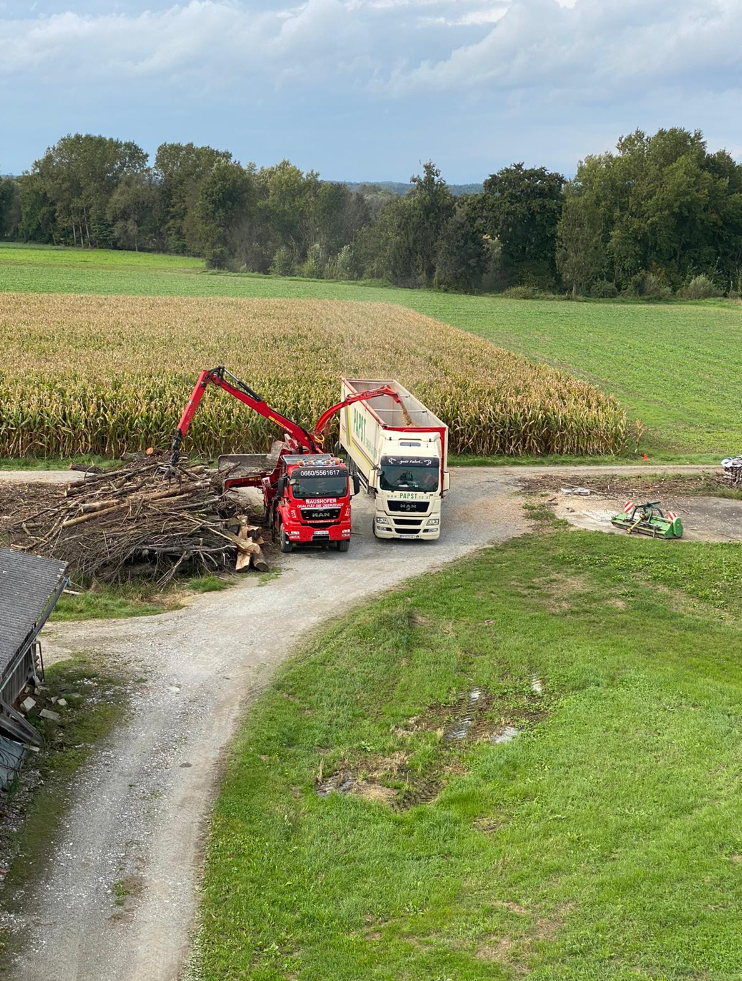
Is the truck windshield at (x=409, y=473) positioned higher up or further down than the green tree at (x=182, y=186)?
further down

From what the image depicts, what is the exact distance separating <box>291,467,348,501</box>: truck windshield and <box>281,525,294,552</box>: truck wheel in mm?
1032

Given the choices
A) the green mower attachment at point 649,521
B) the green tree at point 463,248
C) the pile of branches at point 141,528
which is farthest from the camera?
the green tree at point 463,248

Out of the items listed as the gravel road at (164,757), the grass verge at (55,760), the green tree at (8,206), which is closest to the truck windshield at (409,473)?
the gravel road at (164,757)

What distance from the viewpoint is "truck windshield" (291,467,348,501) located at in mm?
24297

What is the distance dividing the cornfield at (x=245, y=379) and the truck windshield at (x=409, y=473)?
31.5 feet

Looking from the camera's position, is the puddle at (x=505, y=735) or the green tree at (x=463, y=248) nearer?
the puddle at (x=505, y=735)

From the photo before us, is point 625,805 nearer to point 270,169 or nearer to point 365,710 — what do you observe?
point 365,710

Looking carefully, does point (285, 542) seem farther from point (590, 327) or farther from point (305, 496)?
point (590, 327)

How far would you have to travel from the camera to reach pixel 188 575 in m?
23.3

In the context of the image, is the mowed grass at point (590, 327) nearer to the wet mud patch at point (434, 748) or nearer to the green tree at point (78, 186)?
the green tree at point (78, 186)

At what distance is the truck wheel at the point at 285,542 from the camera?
2477 centimetres

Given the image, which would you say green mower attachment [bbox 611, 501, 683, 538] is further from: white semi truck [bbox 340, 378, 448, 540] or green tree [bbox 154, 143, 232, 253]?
green tree [bbox 154, 143, 232, 253]

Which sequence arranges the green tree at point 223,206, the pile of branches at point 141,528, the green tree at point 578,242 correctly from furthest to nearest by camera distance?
the green tree at point 223,206
the green tree at point 578,242
the pile of branches at point 141,528

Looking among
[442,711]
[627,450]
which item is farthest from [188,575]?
[627,450]
